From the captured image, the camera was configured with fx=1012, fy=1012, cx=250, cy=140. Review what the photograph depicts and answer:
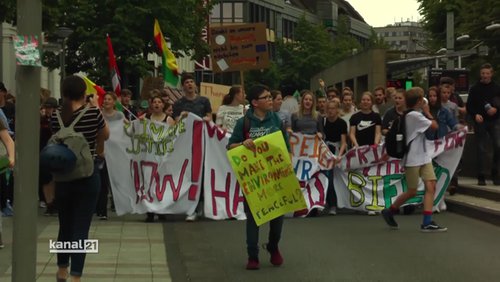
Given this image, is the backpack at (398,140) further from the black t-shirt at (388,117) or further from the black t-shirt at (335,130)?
the black t-shirt at (335,130)

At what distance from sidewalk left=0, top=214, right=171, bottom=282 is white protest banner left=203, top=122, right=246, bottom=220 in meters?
0.83

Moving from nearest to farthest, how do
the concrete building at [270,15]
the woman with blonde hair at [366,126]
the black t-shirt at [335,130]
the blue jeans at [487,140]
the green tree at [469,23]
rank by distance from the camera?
the woman with blonde hair at [366,126], the black t-shirt at [335,130], the blue jeans at [487,140], the green tree at [469,23], the concrete building at [270,15]

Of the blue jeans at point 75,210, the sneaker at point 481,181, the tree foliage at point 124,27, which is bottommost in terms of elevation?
the sneaker at point 481,181

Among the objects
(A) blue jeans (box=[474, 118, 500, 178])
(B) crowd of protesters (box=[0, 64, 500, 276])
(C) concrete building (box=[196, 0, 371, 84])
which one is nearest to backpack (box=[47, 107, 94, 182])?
(B) crowd of protesters (box=[0, 64, 500, 276])

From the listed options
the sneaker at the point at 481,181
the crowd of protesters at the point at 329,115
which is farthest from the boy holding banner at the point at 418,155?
the sneaker at the point at 481,181

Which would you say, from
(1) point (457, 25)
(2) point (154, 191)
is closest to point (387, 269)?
(2) point (154, 191)

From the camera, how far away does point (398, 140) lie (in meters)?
11.9

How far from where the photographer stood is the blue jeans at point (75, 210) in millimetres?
7434

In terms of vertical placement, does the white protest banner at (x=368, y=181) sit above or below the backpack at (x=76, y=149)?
below

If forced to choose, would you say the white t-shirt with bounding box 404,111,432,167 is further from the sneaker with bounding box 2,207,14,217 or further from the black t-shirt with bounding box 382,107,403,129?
the sneaker with bounding box 2,207,14,217

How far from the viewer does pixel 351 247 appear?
1072 centimetres

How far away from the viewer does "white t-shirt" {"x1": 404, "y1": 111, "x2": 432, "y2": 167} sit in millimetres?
11797

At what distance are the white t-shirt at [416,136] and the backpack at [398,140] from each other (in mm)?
46

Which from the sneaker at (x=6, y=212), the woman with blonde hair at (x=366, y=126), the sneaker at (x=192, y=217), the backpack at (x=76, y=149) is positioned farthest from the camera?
the woman with blonde hair at (x=366, y=126)
